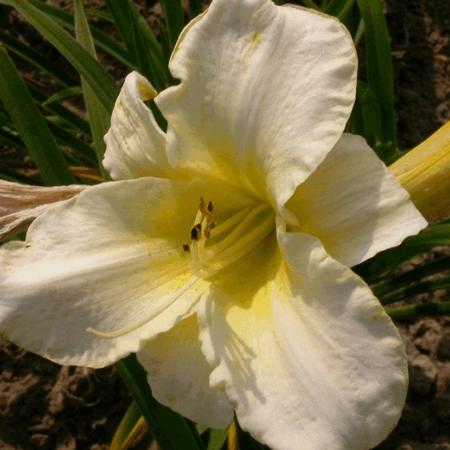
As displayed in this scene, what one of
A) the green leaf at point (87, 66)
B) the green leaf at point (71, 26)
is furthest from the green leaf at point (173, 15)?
the green leaf at point (87, 66)

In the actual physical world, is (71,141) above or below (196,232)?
below

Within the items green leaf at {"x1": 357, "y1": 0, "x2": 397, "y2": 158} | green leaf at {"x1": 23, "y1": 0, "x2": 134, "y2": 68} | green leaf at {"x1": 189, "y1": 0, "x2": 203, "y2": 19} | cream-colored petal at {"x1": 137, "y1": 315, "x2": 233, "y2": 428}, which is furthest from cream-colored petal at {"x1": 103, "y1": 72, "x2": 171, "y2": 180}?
green leaf at {"x1": 189, "y1": 0, "x2": 203, "y2": 19}

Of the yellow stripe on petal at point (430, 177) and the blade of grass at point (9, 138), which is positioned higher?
the yellow stripe on petal at point (430, 177)

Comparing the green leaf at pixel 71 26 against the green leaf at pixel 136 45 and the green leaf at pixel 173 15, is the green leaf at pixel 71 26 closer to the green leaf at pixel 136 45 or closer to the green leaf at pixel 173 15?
the green leaf at pixel 136 45

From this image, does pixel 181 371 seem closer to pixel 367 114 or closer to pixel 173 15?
pixel 367 114

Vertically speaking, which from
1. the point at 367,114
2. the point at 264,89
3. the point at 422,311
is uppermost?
the point at 264,89

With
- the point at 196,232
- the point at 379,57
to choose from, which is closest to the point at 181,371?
the point at 196,232

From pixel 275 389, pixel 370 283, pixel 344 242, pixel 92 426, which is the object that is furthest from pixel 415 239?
pixel 92 426
